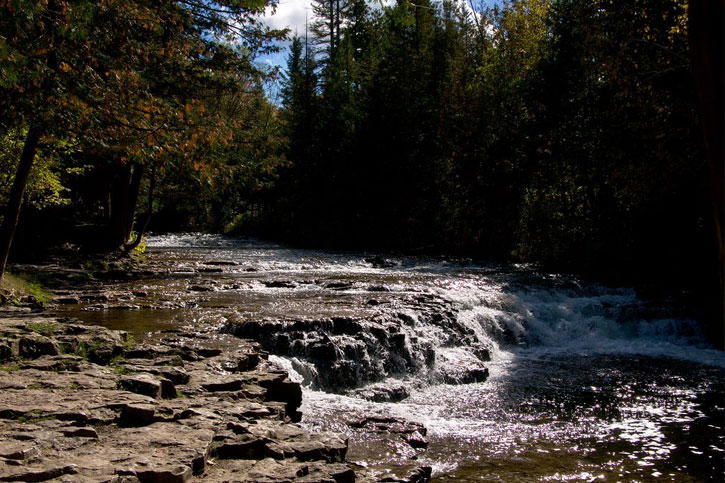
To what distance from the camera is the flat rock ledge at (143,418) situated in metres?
3.90

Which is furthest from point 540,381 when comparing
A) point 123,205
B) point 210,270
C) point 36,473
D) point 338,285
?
point 123,205

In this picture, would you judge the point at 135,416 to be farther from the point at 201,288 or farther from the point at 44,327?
the point at 201,288

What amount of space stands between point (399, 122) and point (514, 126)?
701 centimetres

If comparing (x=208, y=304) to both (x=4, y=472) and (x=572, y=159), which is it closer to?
(x=4, y=472)

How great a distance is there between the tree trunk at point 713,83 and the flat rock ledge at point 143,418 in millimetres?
3332

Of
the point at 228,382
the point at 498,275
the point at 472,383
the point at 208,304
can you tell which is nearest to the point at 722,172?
the point at 228,382

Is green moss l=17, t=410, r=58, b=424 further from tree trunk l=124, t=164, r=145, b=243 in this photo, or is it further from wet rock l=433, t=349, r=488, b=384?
tree trunk l=124, t=164, r=145, b=243

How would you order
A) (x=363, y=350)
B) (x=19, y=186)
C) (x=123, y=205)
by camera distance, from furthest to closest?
(x=123, y=205) → (x=363, y=350) → (x=19, y=186)

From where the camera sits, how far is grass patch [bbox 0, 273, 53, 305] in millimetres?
11117

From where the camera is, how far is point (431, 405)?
8758 mm

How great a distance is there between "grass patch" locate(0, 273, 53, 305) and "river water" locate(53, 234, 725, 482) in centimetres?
110

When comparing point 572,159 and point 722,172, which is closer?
point 722,172

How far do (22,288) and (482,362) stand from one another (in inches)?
376

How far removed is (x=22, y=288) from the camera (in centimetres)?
1177
